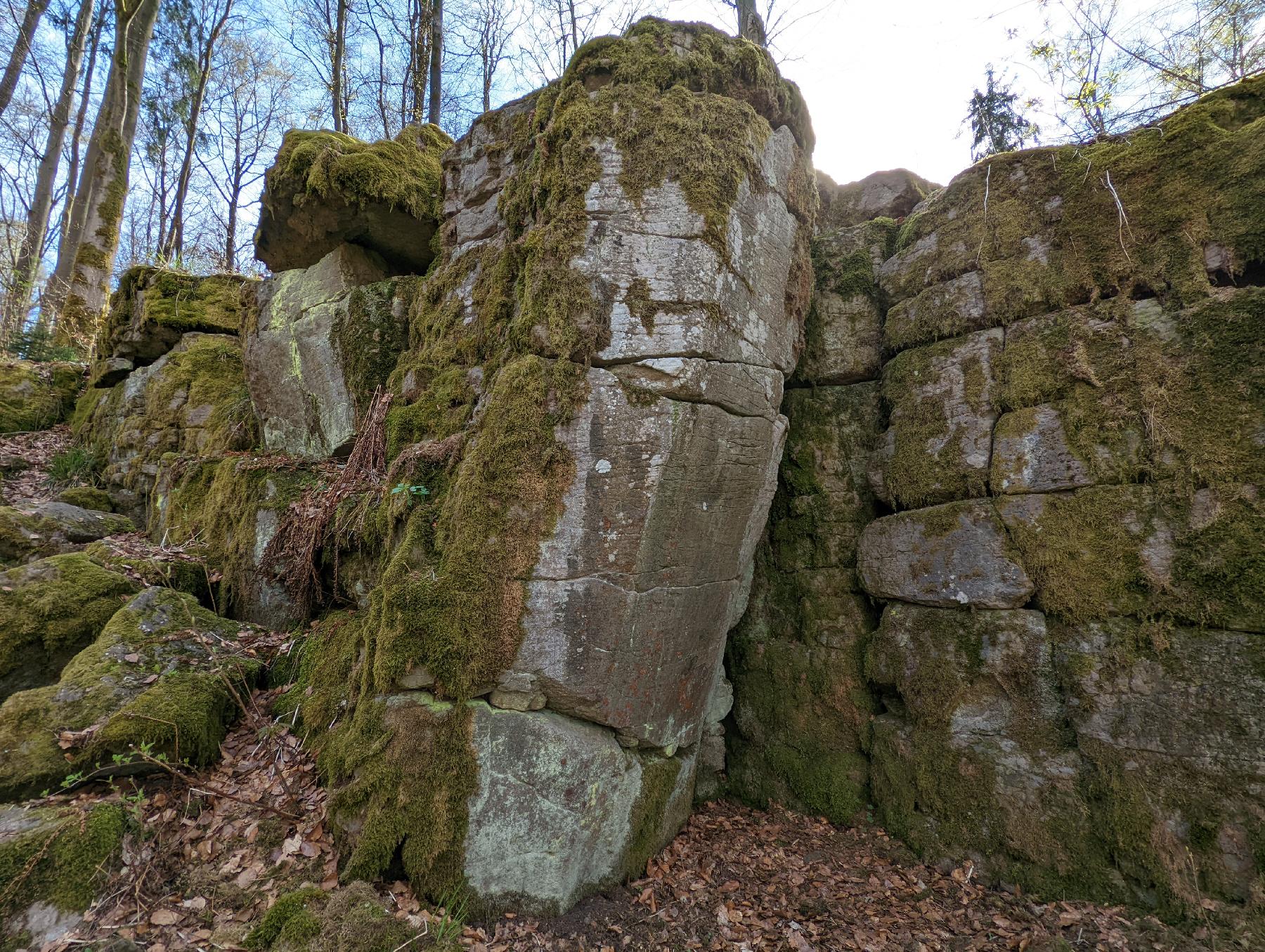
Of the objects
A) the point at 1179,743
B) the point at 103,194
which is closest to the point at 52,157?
the point at 103,194

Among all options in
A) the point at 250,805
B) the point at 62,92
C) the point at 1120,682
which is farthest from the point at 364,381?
the point at 62,92

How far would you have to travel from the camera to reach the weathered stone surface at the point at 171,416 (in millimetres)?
6879

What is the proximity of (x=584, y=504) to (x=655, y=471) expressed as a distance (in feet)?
1.66

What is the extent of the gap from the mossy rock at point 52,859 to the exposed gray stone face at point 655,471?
7.29ft

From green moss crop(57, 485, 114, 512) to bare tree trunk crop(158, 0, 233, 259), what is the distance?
10.4 metres

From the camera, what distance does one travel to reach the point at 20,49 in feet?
39.7

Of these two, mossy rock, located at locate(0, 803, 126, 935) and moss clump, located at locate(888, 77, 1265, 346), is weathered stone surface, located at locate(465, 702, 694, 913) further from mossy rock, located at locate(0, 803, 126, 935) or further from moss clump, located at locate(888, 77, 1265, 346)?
moss clump, located at locate(888, 77, 1265, 346)

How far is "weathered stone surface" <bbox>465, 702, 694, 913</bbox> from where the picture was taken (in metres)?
3.27

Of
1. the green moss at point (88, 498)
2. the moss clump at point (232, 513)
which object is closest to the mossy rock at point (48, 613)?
the moss clump at point (232, 513)

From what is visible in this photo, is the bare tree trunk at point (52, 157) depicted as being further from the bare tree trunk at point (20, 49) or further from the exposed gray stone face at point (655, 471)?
the exposed gray stone face at point (655, 471)

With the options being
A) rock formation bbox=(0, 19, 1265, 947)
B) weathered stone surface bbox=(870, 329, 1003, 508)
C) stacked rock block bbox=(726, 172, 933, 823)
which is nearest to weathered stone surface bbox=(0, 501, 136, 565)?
rock formation bbox=(0, 19, 1265, 947)

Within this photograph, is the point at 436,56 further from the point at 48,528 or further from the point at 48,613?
the point at 48,613

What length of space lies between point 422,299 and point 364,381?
987mm

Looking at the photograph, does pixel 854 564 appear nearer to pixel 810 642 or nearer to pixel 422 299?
pixel 810 642
